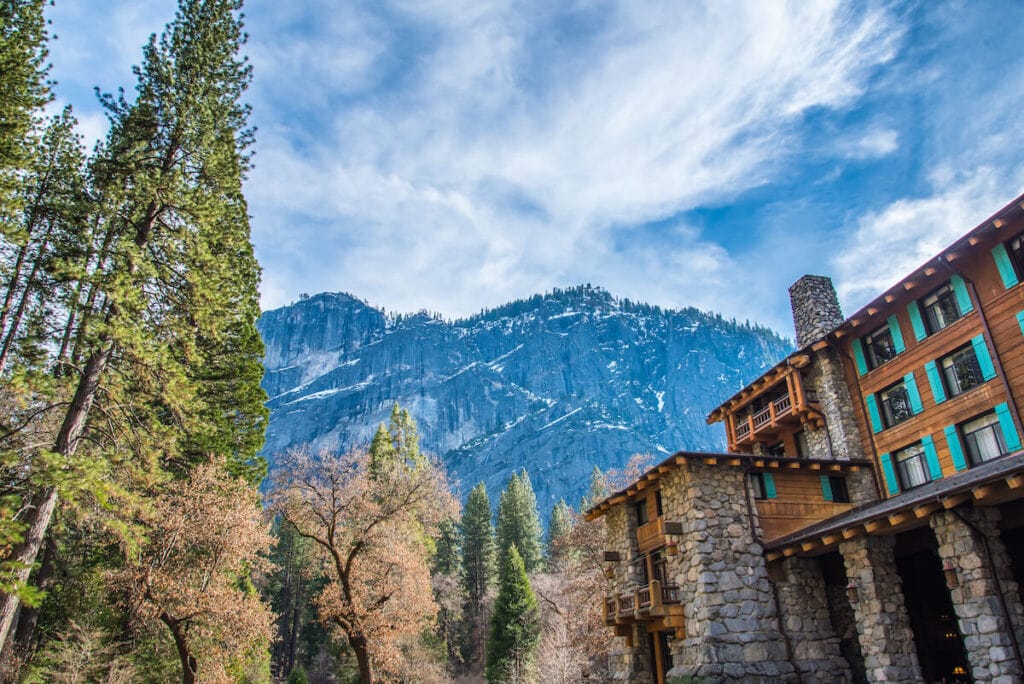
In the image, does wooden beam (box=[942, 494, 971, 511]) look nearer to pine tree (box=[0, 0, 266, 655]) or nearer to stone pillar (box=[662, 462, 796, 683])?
stone pillar (box=[662, 462, 796, 683])

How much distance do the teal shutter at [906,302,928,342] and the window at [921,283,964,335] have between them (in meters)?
0.14

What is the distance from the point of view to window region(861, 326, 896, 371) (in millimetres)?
20823

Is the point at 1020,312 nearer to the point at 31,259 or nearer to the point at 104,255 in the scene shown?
the point at 104,255

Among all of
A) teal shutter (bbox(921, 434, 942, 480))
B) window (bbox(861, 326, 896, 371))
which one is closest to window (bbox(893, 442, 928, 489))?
teal shutter (bbox(921, 434, 942, 480))

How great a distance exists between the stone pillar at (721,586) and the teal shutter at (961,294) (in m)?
8.01

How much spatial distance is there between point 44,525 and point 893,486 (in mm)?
23238

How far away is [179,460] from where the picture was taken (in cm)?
2452

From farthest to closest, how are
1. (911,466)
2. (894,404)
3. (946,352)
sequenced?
(894,404) < (911,466) < (946,352)

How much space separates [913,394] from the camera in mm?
19656

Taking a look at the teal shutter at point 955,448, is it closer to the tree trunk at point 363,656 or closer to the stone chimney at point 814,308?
the stone chimney at point 814,308

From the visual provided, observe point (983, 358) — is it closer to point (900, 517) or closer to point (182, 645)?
point (900, 517)

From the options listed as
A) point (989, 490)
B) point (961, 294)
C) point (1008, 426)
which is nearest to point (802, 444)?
point (1008, 426)

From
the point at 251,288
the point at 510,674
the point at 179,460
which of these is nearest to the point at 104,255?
the point at 251,288

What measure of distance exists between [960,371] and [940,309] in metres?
1.97
